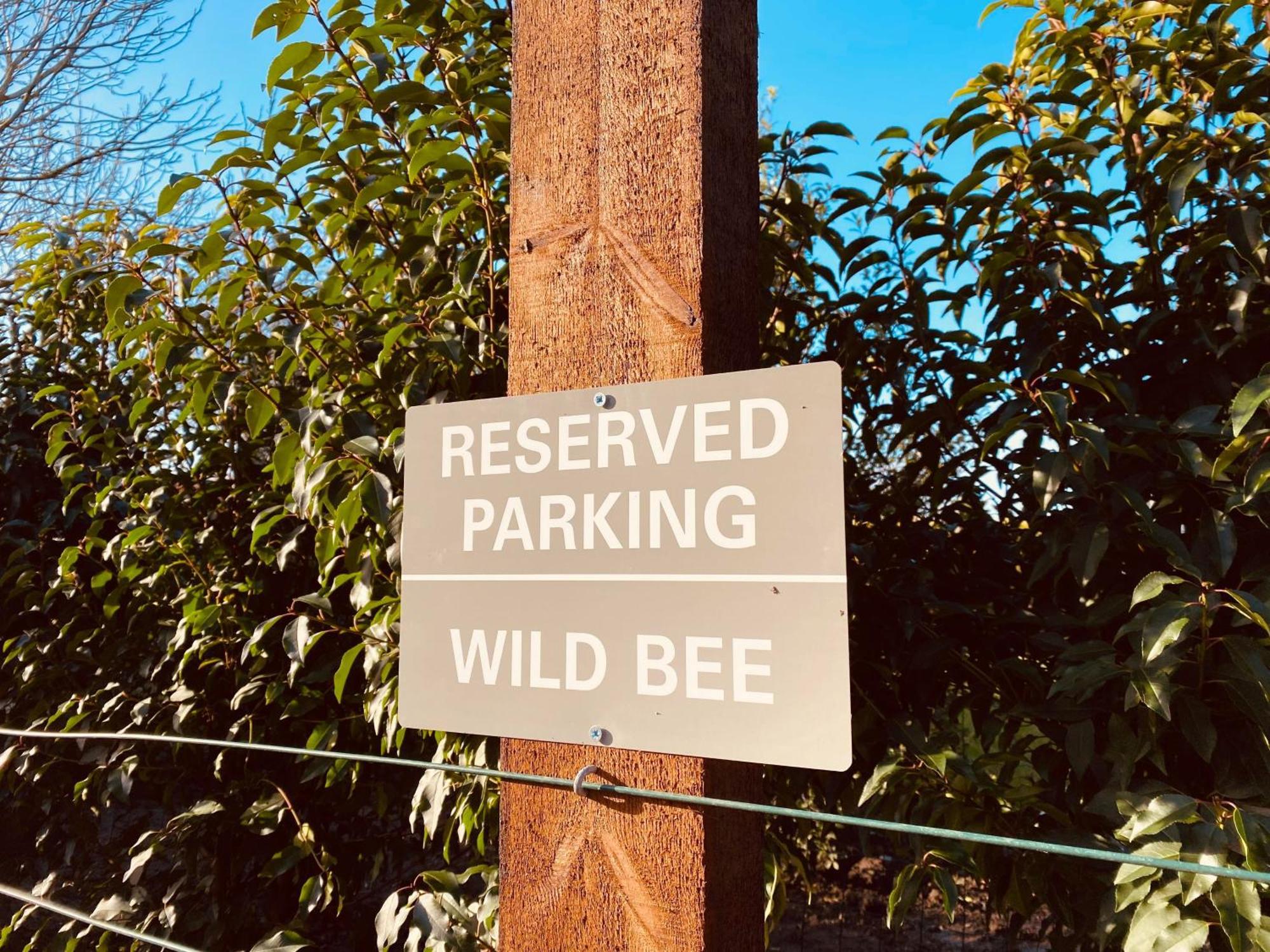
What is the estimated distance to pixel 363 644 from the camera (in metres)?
1.77

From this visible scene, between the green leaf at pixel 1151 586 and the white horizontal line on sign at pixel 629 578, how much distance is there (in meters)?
0.60

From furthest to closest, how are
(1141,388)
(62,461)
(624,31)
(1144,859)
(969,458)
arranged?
(62,461)
(969,458)
(1141,388)
(624,31)
(1144,859)

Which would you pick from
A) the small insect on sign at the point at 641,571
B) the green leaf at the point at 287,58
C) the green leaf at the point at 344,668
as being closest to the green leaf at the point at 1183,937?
the small insect on sign at the point at 641,571

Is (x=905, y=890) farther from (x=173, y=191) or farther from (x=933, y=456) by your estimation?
(x=173, y=191)

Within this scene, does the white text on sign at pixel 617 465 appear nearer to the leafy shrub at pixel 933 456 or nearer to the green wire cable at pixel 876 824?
the green wire cable at pixel 876 824

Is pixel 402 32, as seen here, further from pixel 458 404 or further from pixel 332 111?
pixel 458 404

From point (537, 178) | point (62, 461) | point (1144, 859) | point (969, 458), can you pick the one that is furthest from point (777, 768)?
point (62, 461)

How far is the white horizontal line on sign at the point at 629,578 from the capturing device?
0.92 m

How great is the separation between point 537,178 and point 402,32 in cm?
69

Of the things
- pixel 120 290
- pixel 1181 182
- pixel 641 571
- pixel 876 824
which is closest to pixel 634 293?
pixel 641 571

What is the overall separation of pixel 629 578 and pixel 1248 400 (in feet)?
2.99

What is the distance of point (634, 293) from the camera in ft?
3.47

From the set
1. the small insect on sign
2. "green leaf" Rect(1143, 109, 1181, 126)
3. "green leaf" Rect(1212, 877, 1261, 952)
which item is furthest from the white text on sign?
"green leaf" Rect(1143, 109, 1181, 126)

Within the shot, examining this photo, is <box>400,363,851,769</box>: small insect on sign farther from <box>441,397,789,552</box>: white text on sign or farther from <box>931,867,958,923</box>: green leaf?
<box>931,867,958,923</box>: green leaf
